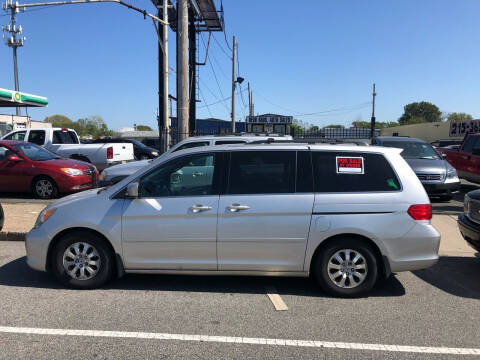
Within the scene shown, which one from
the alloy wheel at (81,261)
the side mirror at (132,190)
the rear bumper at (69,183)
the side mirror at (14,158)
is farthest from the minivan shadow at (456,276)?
the side mirror at (14,158)

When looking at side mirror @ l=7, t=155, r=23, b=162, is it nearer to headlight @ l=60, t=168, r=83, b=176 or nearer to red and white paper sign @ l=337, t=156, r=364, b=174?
headlight @ l=60, t=168, r=83, b=176

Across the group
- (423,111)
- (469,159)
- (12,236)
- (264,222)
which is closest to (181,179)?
(264,222)

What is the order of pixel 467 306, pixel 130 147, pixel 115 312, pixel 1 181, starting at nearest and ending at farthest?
1. pixel 115 312
2. pixel 467 306
3. pixel 1 181
4. pixel 130 147

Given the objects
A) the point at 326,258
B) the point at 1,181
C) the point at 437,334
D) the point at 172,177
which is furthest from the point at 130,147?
the point at 437,334

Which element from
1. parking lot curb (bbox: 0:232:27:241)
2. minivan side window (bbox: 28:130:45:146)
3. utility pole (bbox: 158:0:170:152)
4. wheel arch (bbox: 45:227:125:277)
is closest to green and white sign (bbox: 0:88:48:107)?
minivan side window (bbox: 28:130:45:146)

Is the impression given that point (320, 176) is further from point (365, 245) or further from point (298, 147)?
point (365, 245)

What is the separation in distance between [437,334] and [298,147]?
7.92ft

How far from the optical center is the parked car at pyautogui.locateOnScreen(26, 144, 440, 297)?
4.49 m

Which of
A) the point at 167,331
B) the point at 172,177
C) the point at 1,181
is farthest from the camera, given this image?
the point at 1,181

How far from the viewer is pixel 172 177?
478 cm

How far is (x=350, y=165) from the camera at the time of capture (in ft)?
15.3

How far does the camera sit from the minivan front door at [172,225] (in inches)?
179

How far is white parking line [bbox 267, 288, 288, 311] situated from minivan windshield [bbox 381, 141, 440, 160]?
7765 millimetres

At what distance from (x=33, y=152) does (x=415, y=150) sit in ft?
34.6
